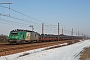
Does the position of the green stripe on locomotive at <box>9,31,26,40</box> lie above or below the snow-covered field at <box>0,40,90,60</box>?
above

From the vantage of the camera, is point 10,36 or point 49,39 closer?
point 10,36

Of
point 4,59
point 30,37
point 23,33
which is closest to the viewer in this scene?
point 4,59

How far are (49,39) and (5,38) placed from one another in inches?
730

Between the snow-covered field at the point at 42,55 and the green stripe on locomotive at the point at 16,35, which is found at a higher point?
the green stripe on locomotive at the point at 16,35

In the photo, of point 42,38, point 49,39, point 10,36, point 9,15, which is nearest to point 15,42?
point 10,36

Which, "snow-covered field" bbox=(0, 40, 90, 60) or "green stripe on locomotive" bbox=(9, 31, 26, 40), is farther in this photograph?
"green stripe on locomotive" bbox=(9, 31, 26, 40)

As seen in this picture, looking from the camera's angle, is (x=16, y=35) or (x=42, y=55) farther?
(x=16, y=35)

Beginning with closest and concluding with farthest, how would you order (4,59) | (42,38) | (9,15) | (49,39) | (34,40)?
(4,59), (9,15), (34,40), (42,38), (49,39)

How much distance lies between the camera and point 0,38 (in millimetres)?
61594

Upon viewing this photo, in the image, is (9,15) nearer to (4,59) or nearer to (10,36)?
(4,59)

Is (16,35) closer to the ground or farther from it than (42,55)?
farther from it

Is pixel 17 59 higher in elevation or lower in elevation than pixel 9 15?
lower

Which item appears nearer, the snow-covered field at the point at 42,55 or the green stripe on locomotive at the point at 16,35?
the snow-covered field at the point at 42,55

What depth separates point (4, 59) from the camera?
17.1 m
